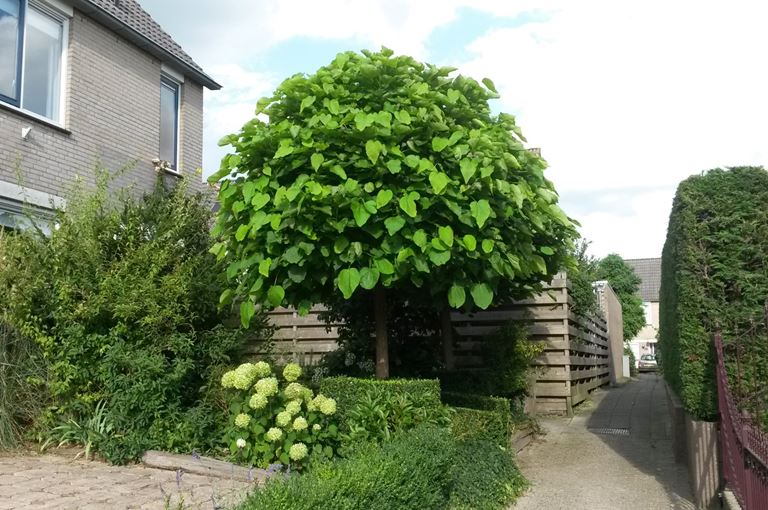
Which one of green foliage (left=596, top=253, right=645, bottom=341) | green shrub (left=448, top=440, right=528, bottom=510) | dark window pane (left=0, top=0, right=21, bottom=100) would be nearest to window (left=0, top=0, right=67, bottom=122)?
dark window pane (left=0, top=0, right=21, bottom=100)

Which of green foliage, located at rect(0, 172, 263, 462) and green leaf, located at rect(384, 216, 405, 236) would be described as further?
green foliage, located at rect(0, 172, 263, 462)

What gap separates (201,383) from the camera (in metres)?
7.82

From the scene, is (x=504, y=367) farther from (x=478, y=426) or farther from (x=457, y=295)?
(x=457, y=295)

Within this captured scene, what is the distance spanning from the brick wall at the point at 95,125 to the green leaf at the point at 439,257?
4981mm

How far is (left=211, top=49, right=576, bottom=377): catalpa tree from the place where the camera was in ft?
19.5

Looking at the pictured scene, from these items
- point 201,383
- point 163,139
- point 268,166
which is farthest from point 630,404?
point 163,139

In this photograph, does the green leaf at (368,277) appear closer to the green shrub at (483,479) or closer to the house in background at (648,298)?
the green shrub at (483,479)

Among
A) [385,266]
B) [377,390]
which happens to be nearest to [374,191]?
[385,266]

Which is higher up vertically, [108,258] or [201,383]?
[108,258]

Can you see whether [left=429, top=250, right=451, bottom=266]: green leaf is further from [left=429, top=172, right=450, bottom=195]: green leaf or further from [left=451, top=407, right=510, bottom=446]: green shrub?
[left=451, top=407, right=510, bottom=446]: green shrub

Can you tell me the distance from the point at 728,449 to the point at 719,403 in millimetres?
527

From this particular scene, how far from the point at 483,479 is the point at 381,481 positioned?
1.83 m

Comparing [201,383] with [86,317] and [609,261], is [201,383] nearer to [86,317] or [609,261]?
[86,317]

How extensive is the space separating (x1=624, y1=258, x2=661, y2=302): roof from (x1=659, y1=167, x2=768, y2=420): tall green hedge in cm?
5106
